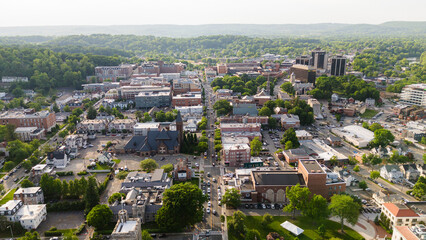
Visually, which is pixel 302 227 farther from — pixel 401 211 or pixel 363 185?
pixel 363 185

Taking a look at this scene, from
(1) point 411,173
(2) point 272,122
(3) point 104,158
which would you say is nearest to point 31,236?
(3) point 104,158

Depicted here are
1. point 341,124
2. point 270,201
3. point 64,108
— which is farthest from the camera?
point 64,108

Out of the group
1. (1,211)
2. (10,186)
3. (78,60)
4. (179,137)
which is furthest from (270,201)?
(78,60)

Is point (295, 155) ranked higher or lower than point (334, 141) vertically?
higher

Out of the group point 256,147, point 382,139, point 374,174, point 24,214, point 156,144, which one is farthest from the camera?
point 382,139

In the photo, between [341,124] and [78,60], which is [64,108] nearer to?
[78,60]

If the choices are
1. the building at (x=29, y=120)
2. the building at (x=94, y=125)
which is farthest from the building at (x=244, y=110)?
the building at (x=29, y=120)

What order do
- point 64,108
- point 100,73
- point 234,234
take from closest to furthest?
point 234,234
point 64,108
point 100,73
